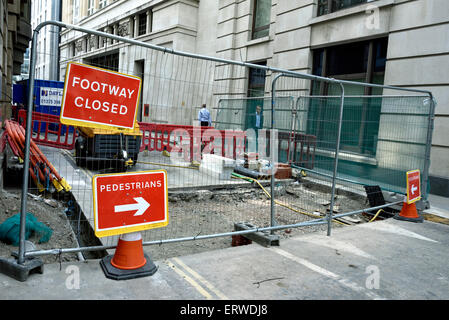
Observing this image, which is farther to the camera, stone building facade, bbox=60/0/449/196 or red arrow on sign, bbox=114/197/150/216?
stone building facade, bbox=60/0/449/196

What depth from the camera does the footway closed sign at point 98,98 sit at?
10.4 ft

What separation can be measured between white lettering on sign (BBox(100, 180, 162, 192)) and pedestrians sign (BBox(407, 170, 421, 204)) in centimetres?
462

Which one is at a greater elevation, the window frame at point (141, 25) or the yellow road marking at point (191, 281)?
the window frame at point (141, 25)

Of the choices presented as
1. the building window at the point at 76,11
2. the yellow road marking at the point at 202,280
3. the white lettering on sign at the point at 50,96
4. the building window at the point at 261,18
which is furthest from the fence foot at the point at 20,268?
the building window at the point at 76,11

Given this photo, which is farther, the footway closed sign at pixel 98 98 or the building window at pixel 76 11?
the building window at pixel 76 11

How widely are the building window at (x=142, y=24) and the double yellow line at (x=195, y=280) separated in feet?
80.2

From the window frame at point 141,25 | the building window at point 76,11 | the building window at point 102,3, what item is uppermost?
the building window at point 76,11

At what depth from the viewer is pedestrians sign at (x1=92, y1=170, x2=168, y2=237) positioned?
10.6 feet

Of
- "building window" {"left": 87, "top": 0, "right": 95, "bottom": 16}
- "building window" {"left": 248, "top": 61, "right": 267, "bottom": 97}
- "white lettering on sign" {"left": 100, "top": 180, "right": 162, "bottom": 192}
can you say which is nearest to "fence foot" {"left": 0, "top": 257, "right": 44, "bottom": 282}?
"white lettering on sign" {"left": 100, "top": 180, "right": 162, "bottom": 192}

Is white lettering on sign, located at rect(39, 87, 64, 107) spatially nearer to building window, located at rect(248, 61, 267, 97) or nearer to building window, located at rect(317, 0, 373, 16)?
building window, located at rect(248, 61, 267, 97)

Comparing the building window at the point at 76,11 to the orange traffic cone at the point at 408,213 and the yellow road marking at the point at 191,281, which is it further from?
the yellow road marking at the point at 191,281

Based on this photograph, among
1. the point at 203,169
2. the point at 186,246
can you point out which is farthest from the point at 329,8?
the point at 186,246
